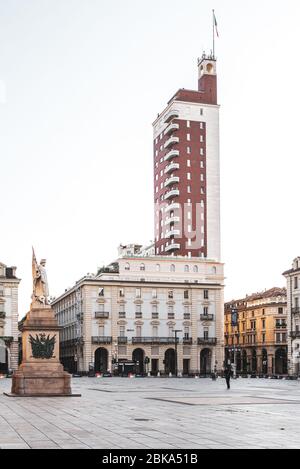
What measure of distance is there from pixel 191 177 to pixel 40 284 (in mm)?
94984

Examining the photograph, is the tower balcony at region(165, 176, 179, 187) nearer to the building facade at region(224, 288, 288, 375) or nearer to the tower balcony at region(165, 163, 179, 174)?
the tower balcony at region(165, 163, 179, 174)

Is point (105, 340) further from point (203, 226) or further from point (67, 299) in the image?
point (203, 226)

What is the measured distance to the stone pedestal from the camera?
3750 cm

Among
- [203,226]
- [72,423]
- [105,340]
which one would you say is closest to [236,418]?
[72,423]

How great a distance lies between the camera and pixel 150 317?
381 feet

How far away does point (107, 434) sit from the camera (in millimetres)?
18141

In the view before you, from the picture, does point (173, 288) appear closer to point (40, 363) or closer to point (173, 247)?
point (173, 247)

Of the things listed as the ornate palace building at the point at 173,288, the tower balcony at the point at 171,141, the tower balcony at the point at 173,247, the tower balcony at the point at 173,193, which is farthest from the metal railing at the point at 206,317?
the tower balcony at the point at 171,141

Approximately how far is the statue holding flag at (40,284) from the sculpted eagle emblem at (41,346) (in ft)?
6.37

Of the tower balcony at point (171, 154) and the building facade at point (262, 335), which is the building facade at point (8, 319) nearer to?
the tower balcony at point (171, 154)

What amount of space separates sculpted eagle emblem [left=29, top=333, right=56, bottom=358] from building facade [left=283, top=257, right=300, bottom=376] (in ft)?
235

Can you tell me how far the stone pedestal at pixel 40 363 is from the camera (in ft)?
123

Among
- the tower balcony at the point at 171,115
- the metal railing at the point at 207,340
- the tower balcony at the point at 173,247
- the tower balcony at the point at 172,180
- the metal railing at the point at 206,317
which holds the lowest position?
the metal railing at the point at 207,340

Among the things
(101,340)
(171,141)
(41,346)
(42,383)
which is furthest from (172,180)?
(42,383)
